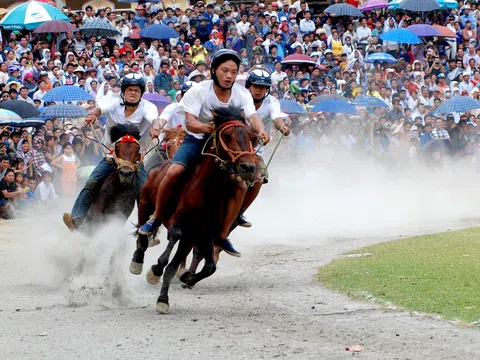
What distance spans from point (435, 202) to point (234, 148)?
44.5ft

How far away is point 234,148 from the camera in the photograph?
9531 millimetres

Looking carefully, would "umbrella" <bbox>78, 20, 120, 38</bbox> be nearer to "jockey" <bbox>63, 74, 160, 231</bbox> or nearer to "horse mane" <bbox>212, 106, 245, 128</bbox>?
"jockey" <bbox>63, 74, 160, 231</bbox>

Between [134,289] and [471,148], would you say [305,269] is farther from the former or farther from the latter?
[471,148]

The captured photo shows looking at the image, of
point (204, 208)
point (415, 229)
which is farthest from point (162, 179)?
point (415, 229)

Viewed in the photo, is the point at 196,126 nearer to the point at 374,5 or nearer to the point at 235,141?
the point at 235,141

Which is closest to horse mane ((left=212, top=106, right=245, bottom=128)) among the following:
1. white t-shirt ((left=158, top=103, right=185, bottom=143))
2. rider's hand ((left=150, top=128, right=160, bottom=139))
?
rider's hand ((left=150, top=128, right=160, bottom=139))

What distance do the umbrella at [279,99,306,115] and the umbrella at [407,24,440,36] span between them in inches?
317

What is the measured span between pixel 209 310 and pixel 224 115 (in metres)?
2.00

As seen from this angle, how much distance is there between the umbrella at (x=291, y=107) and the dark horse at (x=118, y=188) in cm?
1290

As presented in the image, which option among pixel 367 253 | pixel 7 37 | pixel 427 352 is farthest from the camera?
pixel 7 37

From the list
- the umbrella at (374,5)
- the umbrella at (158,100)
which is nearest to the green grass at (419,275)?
the umbrella at (158,100)

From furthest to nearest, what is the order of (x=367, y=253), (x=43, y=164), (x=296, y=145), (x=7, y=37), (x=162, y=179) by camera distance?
1. (x=7, y=37)
2. (x=296, y=145)
3. (x=43, y=164)
4. (x=367, y=253)
5. (x=162, y=179)

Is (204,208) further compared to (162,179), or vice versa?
(162,179)

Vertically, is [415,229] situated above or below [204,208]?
below
